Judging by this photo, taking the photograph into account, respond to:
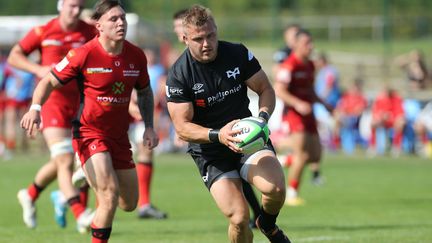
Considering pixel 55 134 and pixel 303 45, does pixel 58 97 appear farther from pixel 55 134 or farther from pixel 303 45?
pixel 303 45

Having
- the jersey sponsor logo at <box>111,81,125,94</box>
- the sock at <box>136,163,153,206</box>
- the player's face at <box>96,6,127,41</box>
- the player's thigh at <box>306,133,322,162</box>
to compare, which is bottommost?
the player's thigh at <box>306,133,322,162</box>

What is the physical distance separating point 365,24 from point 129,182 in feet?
74.7

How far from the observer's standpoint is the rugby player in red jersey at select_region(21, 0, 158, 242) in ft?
28.6

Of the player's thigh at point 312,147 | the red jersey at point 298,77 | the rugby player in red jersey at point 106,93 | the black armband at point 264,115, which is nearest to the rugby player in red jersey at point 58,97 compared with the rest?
the rugby player in red jersey at point 106,93

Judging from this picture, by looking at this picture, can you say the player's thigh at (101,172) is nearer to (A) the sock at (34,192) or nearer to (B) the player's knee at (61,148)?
(B) the player's knee at (61,148)

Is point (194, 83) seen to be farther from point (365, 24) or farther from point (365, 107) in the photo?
point (365, 24)

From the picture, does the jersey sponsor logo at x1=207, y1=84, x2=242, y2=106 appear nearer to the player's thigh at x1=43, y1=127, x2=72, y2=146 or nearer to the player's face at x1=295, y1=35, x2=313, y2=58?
the player's thigh at x1=43, y1=127, x2=72, y2=146

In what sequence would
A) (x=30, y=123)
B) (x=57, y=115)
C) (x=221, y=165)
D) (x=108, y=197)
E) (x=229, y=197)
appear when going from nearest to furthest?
(x=229, y=197)
(x=221, y=165)
(x=30, y=123)
(x=108, y=197)
(x=57, y=115)

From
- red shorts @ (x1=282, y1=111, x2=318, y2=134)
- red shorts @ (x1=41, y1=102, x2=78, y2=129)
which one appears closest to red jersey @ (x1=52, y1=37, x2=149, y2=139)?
red shorts @ (x1=41, y1=102, x2=78, y2=129)

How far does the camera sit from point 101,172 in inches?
338

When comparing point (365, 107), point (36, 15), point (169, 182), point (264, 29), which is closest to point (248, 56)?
point (169, 182)

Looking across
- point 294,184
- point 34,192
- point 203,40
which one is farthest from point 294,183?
point 203,40

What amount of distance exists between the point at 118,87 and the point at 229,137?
1907 mm

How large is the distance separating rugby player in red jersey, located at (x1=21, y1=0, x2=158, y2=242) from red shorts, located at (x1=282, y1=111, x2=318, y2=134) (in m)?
5.68
